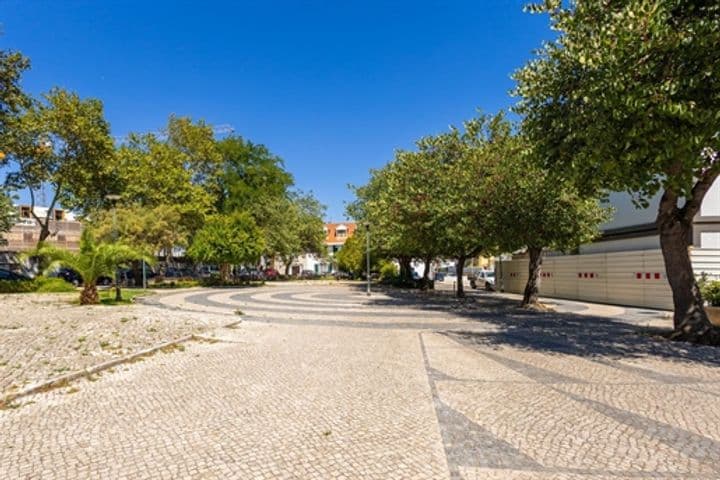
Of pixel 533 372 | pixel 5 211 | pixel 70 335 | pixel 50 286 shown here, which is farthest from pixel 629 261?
pixel 5 211

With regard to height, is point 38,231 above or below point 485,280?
above

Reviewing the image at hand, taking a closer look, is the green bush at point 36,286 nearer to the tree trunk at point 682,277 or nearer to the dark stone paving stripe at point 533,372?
the dark stone paving stripe at point 533,372

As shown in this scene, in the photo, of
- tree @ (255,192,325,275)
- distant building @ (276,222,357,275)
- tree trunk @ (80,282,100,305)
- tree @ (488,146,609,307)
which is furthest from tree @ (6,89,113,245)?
distant building @ (276,222,357,275)

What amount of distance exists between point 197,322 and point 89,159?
21.1 meters

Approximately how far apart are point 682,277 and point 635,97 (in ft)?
18.0

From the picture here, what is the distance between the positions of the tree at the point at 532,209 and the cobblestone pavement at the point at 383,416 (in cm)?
648

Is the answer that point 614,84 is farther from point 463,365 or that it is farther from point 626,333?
point 626,333

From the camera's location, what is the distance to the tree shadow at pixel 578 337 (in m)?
8.95

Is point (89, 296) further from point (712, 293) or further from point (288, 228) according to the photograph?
point (288, 228)

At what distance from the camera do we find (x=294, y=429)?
4641mm

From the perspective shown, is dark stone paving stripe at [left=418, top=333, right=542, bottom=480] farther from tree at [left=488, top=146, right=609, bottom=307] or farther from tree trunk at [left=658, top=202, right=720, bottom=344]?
tree at [left=488, top=146, right=609, bottom=307]

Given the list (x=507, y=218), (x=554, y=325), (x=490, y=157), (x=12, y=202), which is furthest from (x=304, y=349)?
(x=12, y=202)

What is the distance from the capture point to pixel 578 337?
11.0 meters

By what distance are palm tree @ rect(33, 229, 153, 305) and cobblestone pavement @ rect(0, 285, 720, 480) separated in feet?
35.1
